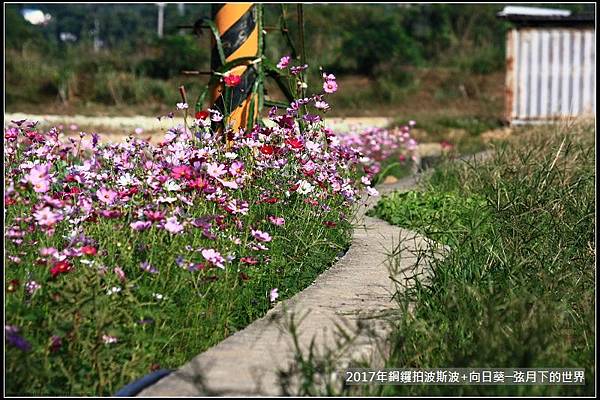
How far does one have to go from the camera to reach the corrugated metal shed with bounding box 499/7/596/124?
16.8 metres

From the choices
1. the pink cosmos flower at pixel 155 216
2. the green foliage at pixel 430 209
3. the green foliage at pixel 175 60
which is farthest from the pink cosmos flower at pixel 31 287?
the green foliage at pixel 175 60

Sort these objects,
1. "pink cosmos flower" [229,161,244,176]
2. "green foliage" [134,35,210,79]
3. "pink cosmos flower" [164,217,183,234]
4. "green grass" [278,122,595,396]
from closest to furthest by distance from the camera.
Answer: "green grass" [278,122,595,396]
"pink cosmos flower" [164,217,183,234]
"pink cosmos flower" [229,161,244,176]
"green foliage" [134,35,210,79]

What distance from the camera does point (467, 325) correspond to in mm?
3645

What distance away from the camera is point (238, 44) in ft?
20.9

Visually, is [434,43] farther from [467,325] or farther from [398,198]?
[467,325]

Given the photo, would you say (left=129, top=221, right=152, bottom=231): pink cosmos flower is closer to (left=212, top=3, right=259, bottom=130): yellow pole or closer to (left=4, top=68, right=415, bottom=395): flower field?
(left=4, top=68, right=415, bottom=395): flower field

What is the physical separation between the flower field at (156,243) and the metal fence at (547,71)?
38.6ft

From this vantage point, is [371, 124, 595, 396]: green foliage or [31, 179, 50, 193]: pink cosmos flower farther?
[31, 179, 50, 193]: pink cosmos flower

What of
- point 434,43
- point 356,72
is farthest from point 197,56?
point 434,43

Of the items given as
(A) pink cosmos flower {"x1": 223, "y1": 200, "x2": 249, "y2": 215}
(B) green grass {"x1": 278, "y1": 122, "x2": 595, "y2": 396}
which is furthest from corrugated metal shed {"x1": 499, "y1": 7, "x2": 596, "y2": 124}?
(A) pink cosmos flower {"x1": 223, "y1": 200, "x2": 249, "y2": 215}

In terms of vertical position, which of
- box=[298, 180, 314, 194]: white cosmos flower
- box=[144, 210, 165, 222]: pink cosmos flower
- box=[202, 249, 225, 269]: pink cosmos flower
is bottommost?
box=[202, 249, 225, 269]: pink cosmos flower

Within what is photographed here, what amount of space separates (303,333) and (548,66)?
14.2m

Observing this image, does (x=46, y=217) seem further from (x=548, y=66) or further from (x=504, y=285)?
(x=548, y=66)

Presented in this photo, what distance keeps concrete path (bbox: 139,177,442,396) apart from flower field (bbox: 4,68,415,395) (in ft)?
0.62
